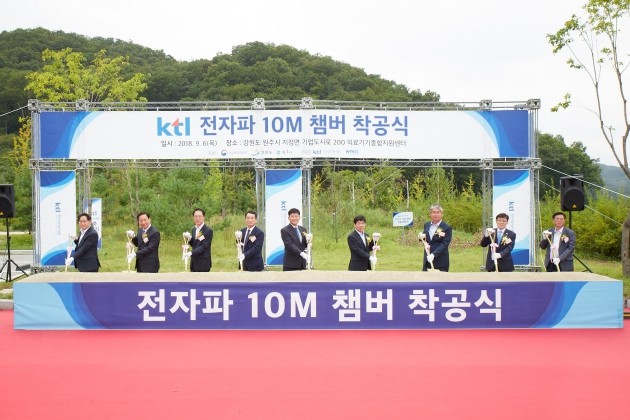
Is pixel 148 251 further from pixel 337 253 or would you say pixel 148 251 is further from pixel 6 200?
pixel 337 253

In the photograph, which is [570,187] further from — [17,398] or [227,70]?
[227,70]

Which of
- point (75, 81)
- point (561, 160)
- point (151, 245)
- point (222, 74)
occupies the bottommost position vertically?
point (151, 245)

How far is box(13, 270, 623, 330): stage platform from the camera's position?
6383mm

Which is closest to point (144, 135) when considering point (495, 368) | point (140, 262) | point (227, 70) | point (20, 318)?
point (140, 262)

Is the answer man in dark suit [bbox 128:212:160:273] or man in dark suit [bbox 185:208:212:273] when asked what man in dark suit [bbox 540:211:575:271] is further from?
man in dark suit [bbox 128:212:160:273]

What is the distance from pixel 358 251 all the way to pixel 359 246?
0.19 feet

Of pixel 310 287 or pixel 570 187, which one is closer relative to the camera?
pixel 310 287

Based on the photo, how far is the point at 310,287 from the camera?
6.39 meters

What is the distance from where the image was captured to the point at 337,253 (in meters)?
13.4

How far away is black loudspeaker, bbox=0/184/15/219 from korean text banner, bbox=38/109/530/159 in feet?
2.46

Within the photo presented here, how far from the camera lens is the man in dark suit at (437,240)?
296 inches

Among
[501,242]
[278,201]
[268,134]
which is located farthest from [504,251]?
[268,134]

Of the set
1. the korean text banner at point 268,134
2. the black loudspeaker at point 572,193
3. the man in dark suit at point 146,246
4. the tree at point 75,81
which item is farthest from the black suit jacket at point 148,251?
the tree at point 75,81

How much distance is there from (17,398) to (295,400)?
1.81 metres
